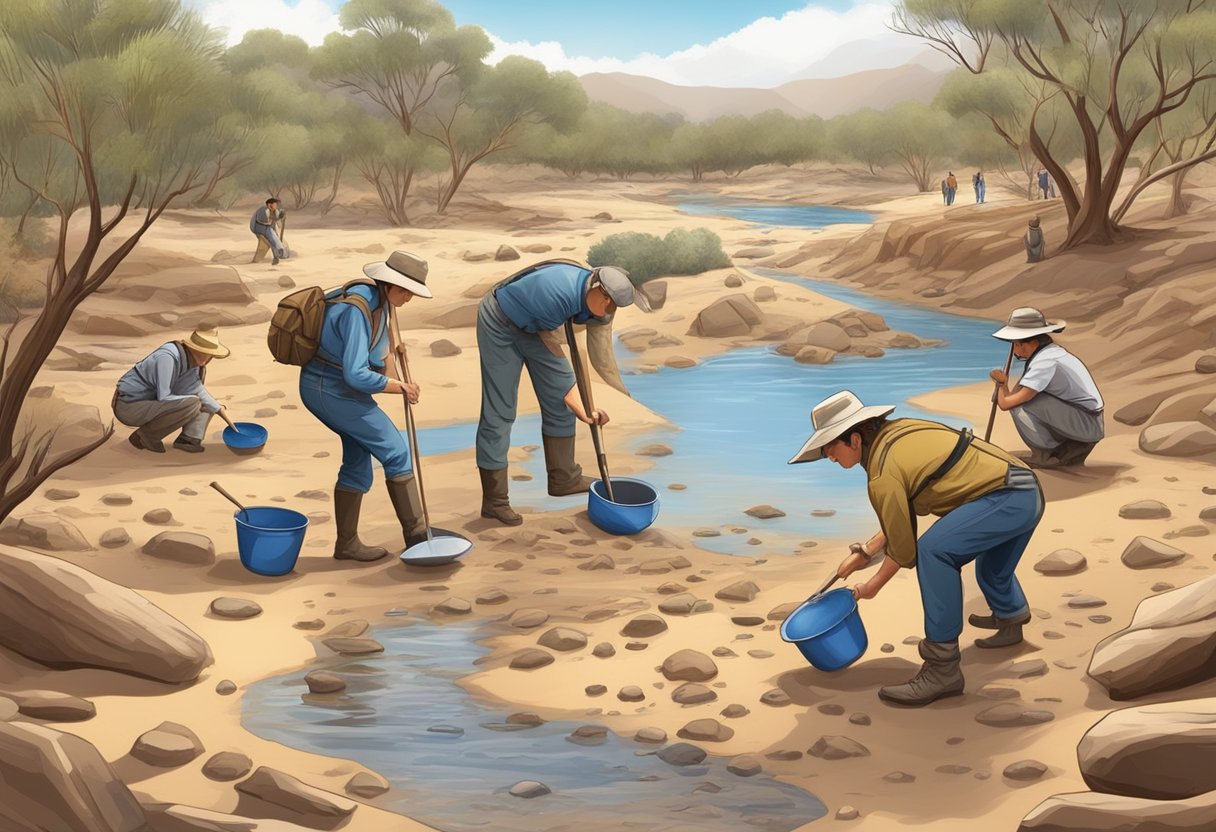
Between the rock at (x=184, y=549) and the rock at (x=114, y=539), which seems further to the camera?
the rock at (x=114, y=539)

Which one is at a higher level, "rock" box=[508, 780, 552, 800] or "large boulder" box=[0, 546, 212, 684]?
"large boulder" box=[0, 546, 212, 684]

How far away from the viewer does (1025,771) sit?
510 centimetres

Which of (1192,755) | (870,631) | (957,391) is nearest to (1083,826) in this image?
(1192,755)

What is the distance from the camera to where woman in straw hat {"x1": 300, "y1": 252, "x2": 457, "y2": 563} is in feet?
24.3

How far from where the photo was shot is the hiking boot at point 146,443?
1064cm

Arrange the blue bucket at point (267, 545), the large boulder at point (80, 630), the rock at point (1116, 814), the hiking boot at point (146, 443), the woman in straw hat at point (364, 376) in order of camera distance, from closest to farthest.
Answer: the rock at point (1116, 814) → the large boulder at point (80, 630) → the woman in straw hat at point (364, 376) → the blue bucket at point (267, 545) → the hiking boot at point (146, 443)

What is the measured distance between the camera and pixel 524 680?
6.42 m

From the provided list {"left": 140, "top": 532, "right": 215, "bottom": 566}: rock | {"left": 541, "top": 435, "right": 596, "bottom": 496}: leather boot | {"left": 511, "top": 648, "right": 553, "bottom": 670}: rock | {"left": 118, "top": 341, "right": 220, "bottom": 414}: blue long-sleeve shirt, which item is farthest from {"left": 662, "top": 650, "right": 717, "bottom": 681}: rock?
{"left": 118, "top": 341, "right": 220, "bottom": 414}: blue long-sleeve shirt

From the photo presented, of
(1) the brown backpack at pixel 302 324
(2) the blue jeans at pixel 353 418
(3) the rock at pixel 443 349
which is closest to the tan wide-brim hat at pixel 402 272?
(1) the brown backpack at pixel 302 324

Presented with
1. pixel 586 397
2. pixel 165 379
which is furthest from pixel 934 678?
pixel 165 379

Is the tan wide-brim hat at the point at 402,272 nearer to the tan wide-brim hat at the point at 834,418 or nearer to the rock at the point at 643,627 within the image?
the rock at the point at 643,627

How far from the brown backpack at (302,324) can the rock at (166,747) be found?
241cm

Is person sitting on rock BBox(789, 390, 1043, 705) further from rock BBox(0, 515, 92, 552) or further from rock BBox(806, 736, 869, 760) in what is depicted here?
rock BBox(0, 515, 92, 552)

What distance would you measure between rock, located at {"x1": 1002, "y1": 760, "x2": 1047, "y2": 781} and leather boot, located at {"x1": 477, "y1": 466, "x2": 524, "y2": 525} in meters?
4.21
